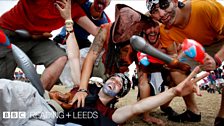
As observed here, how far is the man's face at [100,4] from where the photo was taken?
3.17 metres

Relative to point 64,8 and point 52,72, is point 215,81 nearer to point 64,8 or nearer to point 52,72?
point 52,72

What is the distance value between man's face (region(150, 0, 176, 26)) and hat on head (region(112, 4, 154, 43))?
0.20m

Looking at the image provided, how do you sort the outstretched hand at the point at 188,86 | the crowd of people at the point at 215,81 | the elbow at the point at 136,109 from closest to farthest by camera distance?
the outstretched hand at the point at 188,86 → the elbow at the point at 136,109 → the crowd of people at the point at 215,81

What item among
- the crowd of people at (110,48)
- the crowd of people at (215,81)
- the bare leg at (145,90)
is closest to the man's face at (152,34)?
the crowd of people at (110,48)

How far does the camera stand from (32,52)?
3.02m

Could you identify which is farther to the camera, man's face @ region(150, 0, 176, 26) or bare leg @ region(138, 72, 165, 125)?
bare leg @ region(138, 72, 165, 125)

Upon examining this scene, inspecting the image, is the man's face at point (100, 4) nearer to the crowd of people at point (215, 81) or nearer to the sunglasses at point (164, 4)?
the sunglasses at point (164, 4)

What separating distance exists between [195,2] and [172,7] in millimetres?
246

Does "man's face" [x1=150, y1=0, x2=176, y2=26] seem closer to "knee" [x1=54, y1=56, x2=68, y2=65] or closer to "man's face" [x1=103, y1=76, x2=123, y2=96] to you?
"man's face" [x1=103, y1=76, x2=123, y2=96]

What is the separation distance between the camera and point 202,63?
2143mm

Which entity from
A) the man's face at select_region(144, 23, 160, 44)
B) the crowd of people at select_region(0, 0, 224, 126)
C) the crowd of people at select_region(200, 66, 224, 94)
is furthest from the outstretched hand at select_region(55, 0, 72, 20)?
the crowd of people at select_region(200, 66, 224, 94)

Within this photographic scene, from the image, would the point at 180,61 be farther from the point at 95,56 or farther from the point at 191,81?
the point at 95,56

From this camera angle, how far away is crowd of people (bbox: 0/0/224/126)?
222 centimetres

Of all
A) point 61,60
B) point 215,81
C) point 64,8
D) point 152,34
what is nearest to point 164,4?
point 152,34
